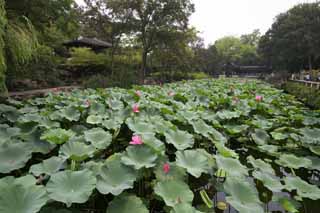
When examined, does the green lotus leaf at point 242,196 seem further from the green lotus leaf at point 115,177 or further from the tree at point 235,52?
the tree at point 235,52

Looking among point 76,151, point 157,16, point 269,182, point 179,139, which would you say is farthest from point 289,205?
point 157,16

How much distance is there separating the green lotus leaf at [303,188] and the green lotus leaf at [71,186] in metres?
1.31

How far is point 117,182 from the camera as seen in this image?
51.8 inches

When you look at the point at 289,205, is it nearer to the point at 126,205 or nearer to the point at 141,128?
the point at 126,205

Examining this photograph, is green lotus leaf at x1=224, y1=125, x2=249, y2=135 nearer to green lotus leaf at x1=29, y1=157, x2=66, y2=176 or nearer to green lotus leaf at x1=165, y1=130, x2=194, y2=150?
green lotus leaf at x1=165, y1=130, x2=194, y2=150

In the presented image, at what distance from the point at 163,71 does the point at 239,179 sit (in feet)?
57.4

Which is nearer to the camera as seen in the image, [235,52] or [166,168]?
[166,168]

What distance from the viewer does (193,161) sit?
1.66 metres

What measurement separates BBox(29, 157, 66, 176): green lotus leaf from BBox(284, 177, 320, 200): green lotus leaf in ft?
4.98

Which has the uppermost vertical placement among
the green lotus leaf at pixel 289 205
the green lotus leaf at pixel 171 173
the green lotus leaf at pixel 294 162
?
the green lotus leaf at pixel 171 173

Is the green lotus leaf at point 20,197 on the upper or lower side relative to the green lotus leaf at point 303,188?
upper

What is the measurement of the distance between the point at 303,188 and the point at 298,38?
75.7 feet

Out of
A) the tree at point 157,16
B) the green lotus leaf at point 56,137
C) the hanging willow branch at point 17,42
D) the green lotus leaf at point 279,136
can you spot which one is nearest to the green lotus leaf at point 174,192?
the green lotus leaf at point 56,137

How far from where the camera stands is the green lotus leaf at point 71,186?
1.12m
